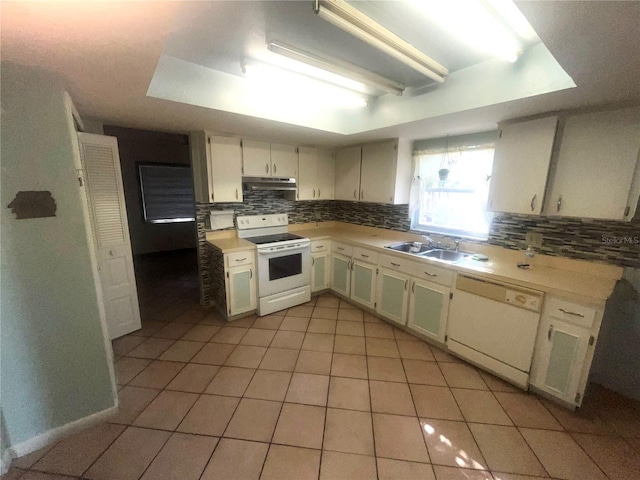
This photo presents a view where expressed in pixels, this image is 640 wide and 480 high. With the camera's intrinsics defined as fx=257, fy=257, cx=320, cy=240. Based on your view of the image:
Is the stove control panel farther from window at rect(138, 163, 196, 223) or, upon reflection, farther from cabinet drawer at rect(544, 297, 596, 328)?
cabinet drawer at rect(544, 297, 596, 328)

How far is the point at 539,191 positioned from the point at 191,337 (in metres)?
3.38

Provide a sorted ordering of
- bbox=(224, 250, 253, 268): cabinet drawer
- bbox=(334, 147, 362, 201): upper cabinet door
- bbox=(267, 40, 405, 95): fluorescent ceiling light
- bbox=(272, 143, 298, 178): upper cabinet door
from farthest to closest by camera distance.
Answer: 1. bbox=(334, 147, 362, 201): upper cabinet door
2. bbox=(272, 143, 298, 178): upper cabinet door
3. bbox=(224, 250, 253, 268): cabinet drawer
4. bbox=(267, 40, 405, 95): fluorescent ceiling light

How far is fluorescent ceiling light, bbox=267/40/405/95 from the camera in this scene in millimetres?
1429

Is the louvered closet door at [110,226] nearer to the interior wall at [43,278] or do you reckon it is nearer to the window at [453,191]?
the interior wall at [43,278]

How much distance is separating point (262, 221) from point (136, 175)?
10.6 ft

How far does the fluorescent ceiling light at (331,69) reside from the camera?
1.43 meters

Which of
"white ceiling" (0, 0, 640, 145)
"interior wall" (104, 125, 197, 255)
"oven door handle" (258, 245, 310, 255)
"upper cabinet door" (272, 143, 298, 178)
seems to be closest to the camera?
"white ceiling" (0, 0, 640, 145)

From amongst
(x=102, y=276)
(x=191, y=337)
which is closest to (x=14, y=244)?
(x=102, y=276)

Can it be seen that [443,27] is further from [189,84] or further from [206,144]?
[206,144]

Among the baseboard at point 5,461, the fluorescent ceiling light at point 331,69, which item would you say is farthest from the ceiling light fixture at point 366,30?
the baseboard at point 5,461

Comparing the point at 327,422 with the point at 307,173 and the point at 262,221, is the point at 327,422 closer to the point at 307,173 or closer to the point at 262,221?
the point at 262,221

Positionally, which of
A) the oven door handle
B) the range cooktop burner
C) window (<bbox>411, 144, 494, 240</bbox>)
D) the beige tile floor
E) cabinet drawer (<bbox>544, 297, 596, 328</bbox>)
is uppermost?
window (<bbox>411, 144, 494, 240</bbox>)

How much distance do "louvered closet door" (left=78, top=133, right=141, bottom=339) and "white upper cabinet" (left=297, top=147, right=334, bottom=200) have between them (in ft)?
6.52

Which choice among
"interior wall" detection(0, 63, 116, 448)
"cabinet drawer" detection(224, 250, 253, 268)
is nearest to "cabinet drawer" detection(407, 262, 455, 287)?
"cabinet drawer" detection(224, 250, 253, 268)
